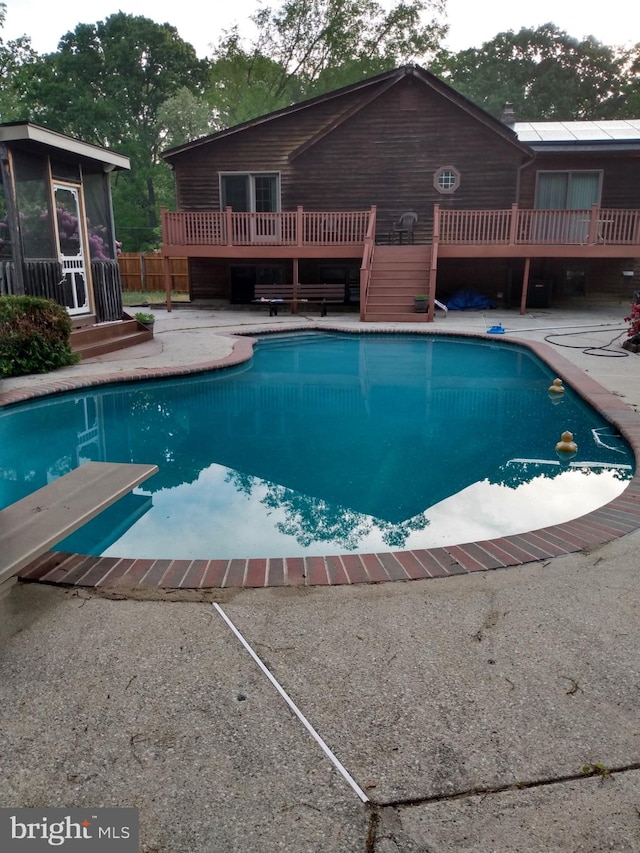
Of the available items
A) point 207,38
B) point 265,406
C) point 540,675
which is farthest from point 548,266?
point 207,38

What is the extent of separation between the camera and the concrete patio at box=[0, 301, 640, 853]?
1.74m

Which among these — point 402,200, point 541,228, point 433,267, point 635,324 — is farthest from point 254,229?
point 635,324

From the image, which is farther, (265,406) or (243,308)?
(243,308)

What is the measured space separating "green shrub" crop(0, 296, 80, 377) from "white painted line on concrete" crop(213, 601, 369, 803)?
7.10 meters

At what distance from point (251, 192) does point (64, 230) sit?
8806 millimetres

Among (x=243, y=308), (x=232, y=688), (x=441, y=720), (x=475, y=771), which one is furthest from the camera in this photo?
(x=243, y=308)

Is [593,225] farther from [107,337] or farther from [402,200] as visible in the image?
[107,337]

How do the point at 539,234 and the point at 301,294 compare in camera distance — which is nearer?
the point at 539,234

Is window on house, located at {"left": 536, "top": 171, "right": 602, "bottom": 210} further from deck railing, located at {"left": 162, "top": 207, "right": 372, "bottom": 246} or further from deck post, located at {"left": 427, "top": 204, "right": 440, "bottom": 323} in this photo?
deck railing, located at {"left": 162, "top": 207, "right": 372, "bottom": 246}

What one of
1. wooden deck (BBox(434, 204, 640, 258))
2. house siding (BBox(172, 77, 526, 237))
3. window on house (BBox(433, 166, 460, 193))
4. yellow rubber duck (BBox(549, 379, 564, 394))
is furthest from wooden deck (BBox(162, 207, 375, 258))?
yellow rubber duck (BBox(549, 379, 564, 394))

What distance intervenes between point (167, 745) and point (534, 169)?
18.6m

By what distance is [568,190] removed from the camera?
17391 millimetres

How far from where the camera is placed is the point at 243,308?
18.5 meters

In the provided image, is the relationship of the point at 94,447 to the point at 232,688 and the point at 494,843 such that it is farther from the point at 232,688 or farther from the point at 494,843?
the point at 494,843
